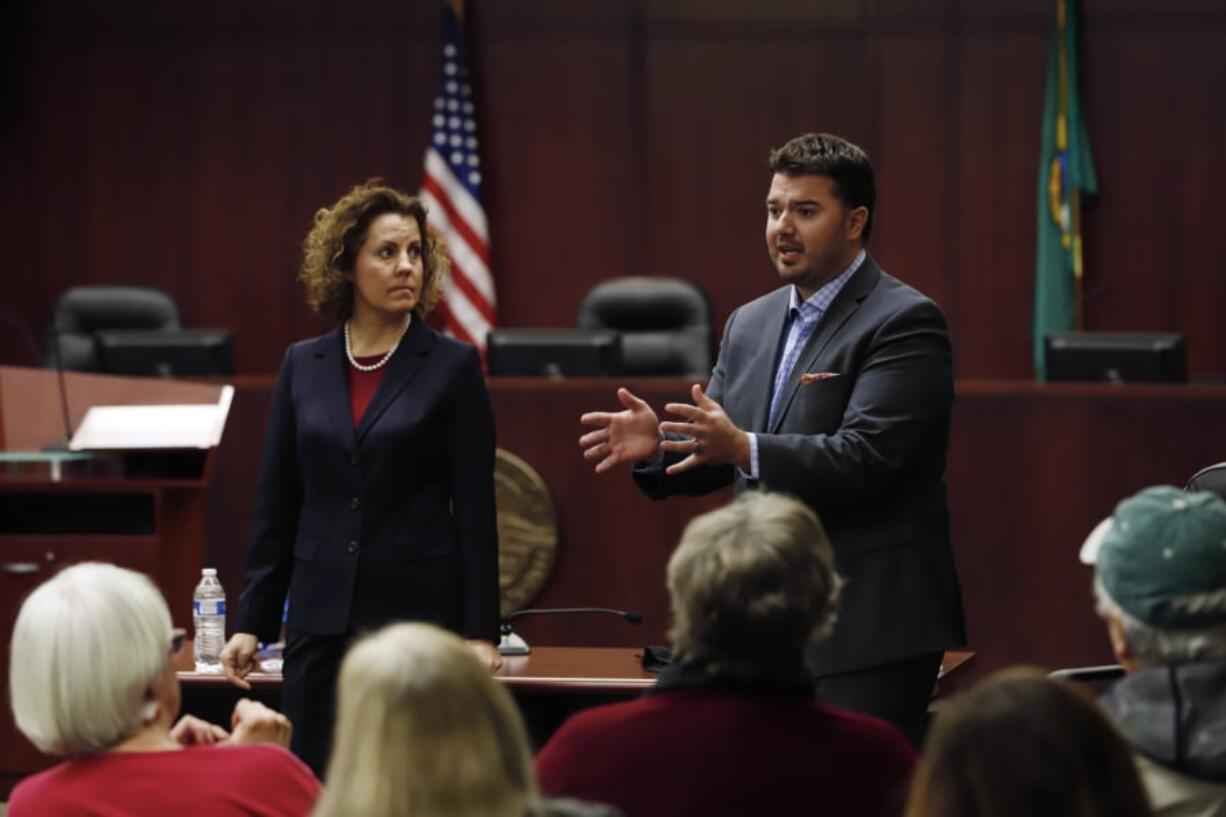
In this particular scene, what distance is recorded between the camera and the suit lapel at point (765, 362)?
3.46 metres

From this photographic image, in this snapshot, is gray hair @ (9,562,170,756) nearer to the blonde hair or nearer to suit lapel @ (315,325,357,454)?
the blonde hair

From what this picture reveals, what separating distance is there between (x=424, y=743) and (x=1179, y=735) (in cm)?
96

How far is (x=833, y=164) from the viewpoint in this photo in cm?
342

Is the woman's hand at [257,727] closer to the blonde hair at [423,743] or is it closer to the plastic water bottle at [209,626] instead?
the blonde hair at [423,743]

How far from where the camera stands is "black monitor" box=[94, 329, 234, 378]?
720 centimetres

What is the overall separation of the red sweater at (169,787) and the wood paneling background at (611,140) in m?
7.56

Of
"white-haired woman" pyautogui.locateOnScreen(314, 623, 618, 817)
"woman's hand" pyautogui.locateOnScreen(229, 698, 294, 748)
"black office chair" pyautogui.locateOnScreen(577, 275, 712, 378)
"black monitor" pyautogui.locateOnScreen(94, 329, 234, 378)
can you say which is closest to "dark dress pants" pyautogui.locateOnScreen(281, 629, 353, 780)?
"woman's hand" pyautogui.locateOnScreen(229, 698, 294, 748)

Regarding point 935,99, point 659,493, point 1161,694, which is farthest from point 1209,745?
point 935,99

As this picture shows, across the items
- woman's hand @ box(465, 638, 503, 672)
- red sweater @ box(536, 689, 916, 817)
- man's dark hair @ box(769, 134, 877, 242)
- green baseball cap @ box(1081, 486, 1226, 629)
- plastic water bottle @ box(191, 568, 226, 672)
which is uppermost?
man's dark hair @ box(769, 134, 877, 242)

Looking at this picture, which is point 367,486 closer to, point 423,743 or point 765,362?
point 765,362

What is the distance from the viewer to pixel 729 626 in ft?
7.19

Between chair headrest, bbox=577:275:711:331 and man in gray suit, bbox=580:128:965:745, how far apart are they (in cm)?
433

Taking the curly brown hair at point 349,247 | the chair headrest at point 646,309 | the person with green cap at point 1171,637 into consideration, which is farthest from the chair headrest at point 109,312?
the person with green cap at point 1171,637

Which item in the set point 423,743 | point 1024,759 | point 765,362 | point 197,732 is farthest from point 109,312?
point 1024,759
